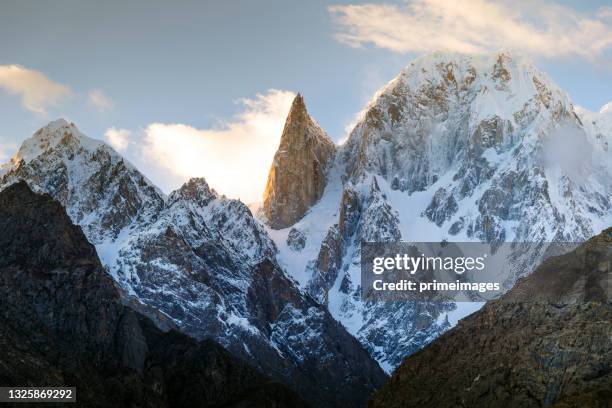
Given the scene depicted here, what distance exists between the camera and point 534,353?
178 metres

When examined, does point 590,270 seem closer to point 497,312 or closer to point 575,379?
point 497,312

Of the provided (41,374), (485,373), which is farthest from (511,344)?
(41,374)

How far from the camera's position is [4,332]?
194125 millimetres

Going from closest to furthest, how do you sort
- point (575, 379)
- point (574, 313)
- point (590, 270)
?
1. point (575, 379)
2. point (574, 313)
3. point (590, 270)

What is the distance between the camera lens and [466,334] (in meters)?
198

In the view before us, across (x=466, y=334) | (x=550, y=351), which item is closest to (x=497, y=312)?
(x=466, y=334)

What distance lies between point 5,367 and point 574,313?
8418cm

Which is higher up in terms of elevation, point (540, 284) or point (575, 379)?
point (540, 284)

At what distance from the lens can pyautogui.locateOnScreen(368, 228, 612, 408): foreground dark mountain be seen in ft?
560

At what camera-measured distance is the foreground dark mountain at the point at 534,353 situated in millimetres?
170625

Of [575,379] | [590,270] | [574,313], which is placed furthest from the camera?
[590,270]

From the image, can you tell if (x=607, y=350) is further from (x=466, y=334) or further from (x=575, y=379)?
(x=466, y=334)

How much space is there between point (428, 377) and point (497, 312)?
1491 cm

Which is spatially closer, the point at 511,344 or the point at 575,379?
the point at 575,379
